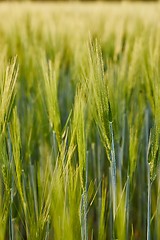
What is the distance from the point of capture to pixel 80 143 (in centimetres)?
78

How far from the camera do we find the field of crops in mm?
811

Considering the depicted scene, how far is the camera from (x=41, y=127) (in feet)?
3.89

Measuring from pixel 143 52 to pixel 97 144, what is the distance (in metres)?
0.30

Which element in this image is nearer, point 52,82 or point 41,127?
point 52,82

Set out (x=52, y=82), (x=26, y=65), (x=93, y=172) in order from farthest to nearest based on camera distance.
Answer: (x=26, y=65), (x=93, y=172), (x=52, y=82)

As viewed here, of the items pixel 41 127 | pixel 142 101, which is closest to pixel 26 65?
pixel 41 127

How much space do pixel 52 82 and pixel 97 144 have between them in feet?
1.04

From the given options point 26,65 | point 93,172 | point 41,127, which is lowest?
point 93,172

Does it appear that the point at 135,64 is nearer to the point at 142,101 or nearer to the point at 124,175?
the point at 142,101

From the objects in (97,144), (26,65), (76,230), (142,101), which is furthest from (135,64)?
(76,230)

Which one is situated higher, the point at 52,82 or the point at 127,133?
the point at 52,82

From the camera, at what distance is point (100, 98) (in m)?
0.80

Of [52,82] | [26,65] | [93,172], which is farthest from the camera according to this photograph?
[26,65]

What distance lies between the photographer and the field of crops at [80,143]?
0.81 meters
